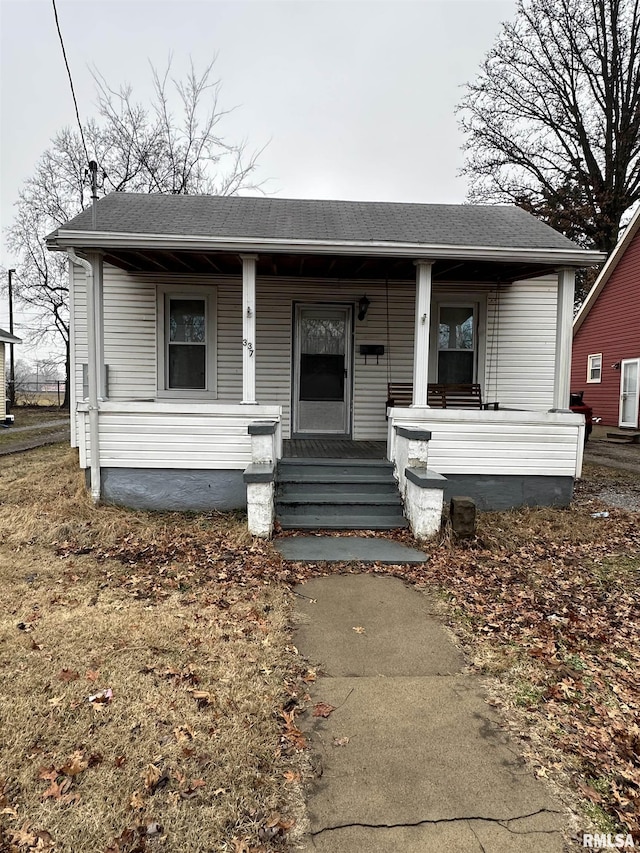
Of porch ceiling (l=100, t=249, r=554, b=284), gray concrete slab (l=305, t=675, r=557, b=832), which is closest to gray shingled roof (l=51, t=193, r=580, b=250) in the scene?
porch ceiling (l=100, t=249, r=554, b=284)

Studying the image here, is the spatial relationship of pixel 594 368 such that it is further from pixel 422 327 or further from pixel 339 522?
pixel 339 522

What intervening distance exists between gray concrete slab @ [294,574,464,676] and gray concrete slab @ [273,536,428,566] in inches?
12.8

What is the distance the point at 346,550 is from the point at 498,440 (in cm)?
252

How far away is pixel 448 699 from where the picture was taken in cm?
282

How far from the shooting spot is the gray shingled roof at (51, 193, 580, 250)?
21.2ft

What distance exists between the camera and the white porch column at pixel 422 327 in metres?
6.41

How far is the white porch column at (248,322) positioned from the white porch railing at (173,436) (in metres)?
0.31

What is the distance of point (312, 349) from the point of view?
8523 millimetres

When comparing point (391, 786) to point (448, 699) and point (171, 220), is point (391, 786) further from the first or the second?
point (171, 220)

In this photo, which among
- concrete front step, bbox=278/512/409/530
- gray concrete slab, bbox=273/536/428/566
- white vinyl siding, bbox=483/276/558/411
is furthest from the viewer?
white vinyl siding, bbox=483/276/558/411

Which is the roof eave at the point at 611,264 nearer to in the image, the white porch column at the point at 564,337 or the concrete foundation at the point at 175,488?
the white porch column at the point at 564,337

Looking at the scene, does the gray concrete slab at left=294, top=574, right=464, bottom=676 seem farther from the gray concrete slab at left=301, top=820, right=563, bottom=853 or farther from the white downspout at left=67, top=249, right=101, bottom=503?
the white downspout at left=67, top=249, right=101, bottom=503

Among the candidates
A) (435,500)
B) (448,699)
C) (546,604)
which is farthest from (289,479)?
(448,699)

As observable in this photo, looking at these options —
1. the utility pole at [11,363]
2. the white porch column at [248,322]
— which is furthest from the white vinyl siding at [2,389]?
the white porch column at [248,322]
